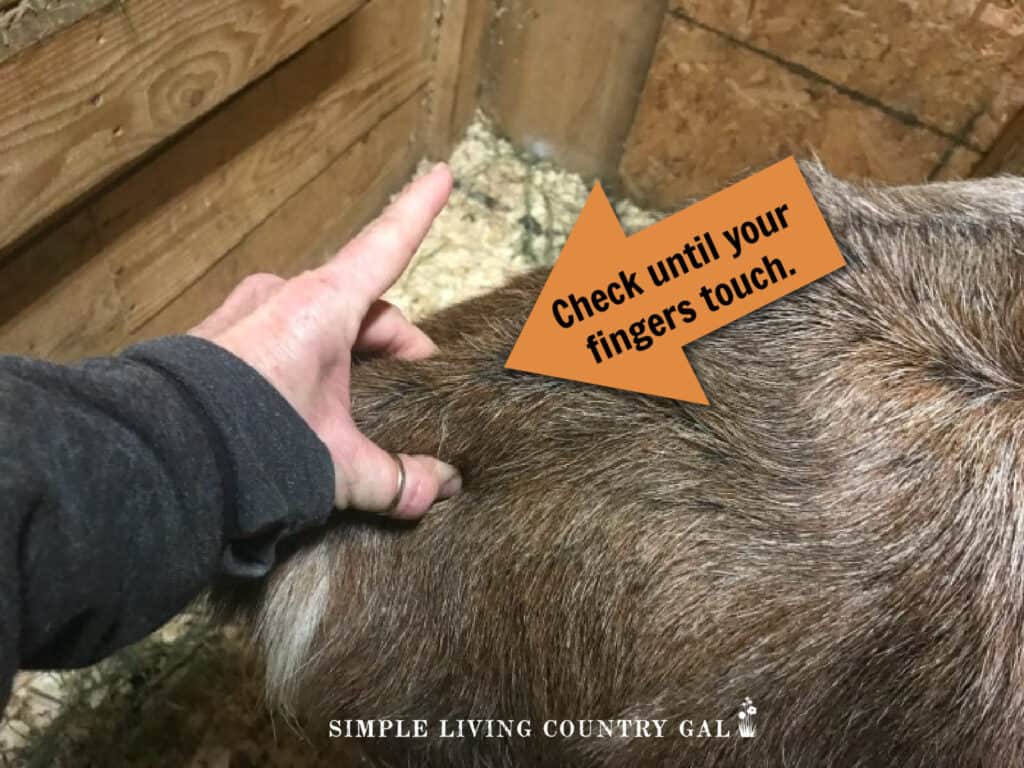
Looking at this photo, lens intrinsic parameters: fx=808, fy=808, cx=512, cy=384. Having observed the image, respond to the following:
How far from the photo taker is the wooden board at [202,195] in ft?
4.09

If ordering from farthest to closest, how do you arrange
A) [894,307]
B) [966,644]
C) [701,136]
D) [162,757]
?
[701,136]
[162,757]
[894,307]
[966,644]

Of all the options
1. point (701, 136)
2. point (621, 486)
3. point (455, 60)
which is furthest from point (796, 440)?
point (455, 60)

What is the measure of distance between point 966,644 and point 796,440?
25cm

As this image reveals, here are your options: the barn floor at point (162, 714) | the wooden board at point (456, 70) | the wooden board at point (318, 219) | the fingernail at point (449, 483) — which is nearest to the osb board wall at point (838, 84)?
the wooden board at point (456, 70)

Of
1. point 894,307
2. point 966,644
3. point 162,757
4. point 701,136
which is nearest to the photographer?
point 966,644

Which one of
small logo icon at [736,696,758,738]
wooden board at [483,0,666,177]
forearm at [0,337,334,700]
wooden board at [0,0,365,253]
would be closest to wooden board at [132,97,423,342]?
wooden board at [483,0,666,177]

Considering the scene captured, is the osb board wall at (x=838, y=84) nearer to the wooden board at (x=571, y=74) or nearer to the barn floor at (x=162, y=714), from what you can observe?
the wooden board at (x=571, y=74)

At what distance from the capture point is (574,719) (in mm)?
863

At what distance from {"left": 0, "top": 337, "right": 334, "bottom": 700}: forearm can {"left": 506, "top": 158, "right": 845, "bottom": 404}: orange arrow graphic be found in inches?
11.7

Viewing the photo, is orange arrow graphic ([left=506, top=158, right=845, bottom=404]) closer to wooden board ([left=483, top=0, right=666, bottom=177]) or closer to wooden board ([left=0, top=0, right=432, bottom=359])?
wooden board ([left=0, top=0, right=432, bottom=359])

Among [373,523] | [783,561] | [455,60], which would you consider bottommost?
[783,561]

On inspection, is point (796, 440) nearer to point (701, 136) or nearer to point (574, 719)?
point (574, 719)

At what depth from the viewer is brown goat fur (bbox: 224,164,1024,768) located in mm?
794

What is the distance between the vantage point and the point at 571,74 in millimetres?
1981
